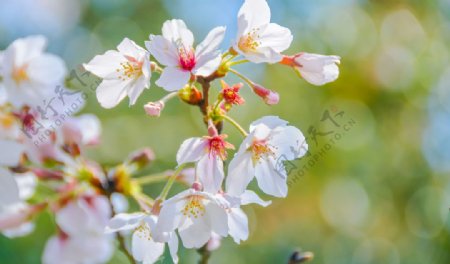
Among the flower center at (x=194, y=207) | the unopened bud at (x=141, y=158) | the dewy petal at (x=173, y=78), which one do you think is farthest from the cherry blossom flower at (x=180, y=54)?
the unopened bud at (x=141, y=158)

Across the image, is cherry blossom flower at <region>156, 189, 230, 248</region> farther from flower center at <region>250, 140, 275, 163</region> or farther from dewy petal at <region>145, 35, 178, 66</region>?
dewy petal at <region>145, 35, 178, 66</region>

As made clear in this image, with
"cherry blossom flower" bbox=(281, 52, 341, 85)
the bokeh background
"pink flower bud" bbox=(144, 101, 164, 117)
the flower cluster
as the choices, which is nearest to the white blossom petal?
the flower cluster

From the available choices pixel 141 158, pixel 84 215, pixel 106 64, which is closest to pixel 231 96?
pixel 106 64

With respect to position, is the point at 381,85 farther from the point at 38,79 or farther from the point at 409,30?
the point at 38,79

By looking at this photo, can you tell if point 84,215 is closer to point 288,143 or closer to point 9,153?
point 9,153

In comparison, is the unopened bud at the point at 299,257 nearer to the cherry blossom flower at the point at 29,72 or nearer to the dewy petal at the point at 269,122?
the dewy petal at the point at 269,122

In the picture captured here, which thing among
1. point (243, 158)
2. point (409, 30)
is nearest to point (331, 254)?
point (409, 30)
